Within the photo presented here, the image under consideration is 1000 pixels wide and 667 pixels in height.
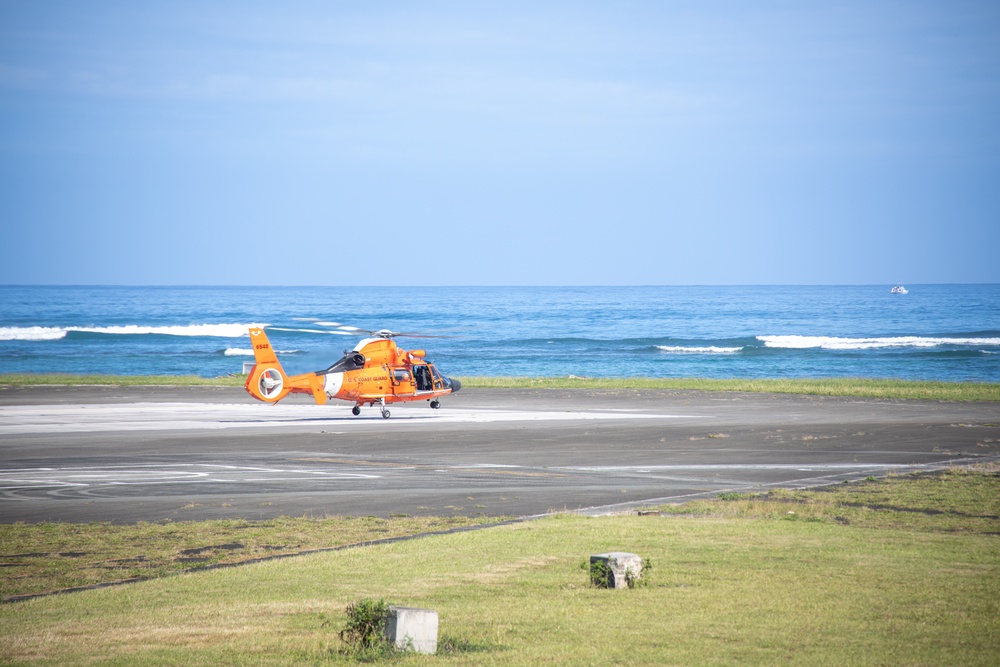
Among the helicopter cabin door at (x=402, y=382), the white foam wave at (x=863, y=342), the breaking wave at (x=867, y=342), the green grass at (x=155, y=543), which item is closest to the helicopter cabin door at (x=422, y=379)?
the helicopter cabin door at (x=402, y=382)

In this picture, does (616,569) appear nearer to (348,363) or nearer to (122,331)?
(348,363)

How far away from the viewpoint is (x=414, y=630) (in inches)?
378

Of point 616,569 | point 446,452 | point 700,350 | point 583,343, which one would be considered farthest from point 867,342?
point 616,569

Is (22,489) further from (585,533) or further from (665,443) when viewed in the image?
(665,443)

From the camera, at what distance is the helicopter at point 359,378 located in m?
38.8

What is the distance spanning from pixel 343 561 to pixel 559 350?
276 feet

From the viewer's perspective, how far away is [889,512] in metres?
18.5

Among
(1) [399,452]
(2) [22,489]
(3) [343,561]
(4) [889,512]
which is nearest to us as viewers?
(3) [343,561]

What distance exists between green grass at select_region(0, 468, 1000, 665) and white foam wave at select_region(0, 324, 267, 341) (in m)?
103

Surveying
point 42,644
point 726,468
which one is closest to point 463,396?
point 726,468

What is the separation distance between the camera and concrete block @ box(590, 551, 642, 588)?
40.4 ft

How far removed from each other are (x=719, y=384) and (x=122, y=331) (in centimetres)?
8056

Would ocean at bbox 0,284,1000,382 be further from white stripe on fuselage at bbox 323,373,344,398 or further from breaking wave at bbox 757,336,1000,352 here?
white stripe on fuselage at bbox 323,373,344,398

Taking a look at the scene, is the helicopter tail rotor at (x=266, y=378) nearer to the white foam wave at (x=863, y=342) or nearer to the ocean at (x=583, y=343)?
the ocean at (x=583, y=343)
